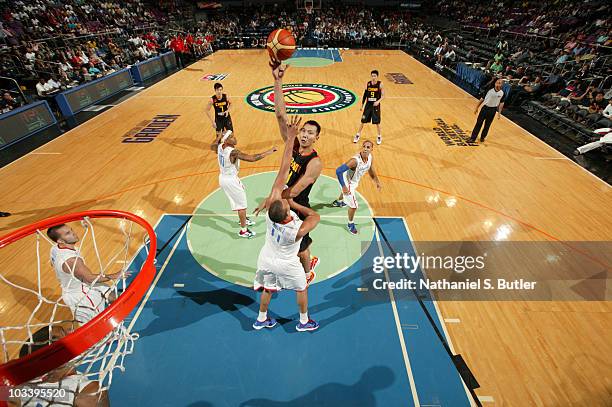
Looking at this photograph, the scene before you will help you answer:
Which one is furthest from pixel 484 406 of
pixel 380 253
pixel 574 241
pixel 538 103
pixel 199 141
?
pixel 538 103

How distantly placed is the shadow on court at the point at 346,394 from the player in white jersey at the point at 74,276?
6.44 feet

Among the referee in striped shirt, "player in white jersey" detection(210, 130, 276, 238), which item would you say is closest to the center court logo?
the referee in striped shirt

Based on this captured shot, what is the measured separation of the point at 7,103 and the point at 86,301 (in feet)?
34.6

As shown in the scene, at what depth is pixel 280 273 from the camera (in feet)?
11.2

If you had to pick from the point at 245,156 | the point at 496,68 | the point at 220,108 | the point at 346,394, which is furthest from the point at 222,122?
the point at 496,68

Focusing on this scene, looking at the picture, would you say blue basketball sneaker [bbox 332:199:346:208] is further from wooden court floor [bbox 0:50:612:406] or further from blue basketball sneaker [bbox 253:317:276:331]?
blue basketball sneaker [bbox 253:317:276:331]

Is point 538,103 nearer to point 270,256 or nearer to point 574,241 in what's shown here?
point 574,241

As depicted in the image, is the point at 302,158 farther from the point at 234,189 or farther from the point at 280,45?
the point at 280,45

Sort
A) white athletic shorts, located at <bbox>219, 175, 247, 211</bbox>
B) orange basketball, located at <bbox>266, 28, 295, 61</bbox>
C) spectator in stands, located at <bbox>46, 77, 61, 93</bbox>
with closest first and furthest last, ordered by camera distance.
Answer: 1. orange basketball, located at <bbox>266, 28, 295, 61</bbox>
2. white athletic shorts, located at <bbox>219, 175, 247, 211</bbox>
3. spectator in stands, located at <bbox>46, 77, 61, 93</bbox>

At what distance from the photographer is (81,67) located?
45.8 ft

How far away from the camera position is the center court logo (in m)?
12.1

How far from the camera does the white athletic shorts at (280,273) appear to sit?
3.36 meters

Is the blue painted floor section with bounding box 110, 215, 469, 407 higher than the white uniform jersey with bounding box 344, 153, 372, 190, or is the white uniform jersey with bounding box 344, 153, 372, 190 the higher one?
the white uniform jersey with bounding box 344, 153, 372, 190

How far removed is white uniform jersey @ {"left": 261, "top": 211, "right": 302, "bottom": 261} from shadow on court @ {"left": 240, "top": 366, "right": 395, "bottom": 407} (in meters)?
1.53
